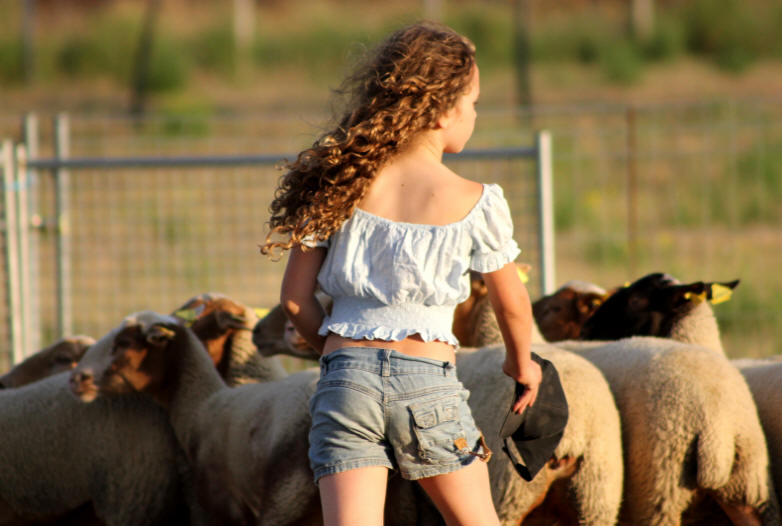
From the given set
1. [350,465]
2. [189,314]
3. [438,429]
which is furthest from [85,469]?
[438,429]

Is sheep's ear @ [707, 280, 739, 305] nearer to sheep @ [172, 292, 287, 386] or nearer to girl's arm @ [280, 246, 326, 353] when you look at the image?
sheep @ [172, 292, 287, 386]

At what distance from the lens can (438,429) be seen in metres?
2.71

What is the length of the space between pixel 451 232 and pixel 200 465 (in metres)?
2.41

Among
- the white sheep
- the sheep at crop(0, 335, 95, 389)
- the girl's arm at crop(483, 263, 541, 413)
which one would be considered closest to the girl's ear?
the girl's arm at crop(483, 263, 541, 413)

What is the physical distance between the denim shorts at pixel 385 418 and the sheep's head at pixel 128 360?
7.51 ft

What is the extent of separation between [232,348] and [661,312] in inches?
86.9

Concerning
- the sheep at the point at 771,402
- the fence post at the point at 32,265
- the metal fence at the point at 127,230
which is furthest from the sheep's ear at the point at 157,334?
the sheep at the point at 771,402

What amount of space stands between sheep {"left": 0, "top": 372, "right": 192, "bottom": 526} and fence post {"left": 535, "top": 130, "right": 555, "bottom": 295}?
95.2 inches

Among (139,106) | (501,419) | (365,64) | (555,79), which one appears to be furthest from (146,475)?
(555,79)

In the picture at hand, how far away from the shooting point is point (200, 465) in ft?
15.3

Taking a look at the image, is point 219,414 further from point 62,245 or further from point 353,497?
point 62,245

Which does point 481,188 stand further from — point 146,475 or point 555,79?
point 555,79

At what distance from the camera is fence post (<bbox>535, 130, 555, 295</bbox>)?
6.12 metres

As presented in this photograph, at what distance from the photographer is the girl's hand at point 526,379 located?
2889 mm
